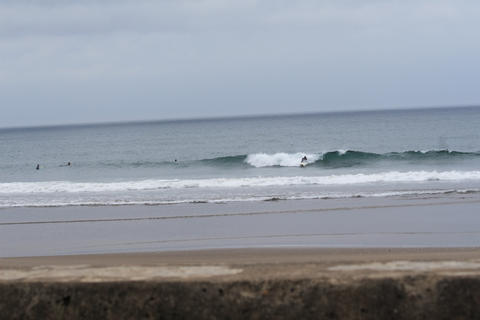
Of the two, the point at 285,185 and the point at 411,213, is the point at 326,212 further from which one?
the point at 285,185

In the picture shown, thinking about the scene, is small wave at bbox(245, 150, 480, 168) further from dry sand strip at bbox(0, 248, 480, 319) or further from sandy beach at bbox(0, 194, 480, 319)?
dry sand strip at bbox(0, 248, 480, 319)

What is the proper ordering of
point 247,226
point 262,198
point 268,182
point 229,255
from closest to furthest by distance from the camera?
point 229,255 < point 247,226 < point 262,198 < point 268,182

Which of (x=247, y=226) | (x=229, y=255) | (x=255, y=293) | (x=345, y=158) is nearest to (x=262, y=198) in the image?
(x=247, y=226)

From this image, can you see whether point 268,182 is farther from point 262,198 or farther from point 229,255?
point 229,255

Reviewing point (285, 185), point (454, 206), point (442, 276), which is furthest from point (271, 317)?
point (285, 185)

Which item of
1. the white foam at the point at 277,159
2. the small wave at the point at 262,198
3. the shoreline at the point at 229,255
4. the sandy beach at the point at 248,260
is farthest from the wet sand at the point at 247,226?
the white foam at the point at 277,159

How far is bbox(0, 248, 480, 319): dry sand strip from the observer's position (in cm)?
323

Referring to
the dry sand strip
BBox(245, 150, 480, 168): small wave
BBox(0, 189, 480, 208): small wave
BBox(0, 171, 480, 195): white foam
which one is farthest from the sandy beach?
BBox(245, 150, 480, 168): small wave

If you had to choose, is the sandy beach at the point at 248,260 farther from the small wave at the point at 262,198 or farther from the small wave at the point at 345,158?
the small wave at the point at 345,158

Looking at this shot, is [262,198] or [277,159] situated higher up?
[262,198]

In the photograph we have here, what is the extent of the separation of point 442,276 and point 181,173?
27.5 metres

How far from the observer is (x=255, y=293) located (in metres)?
3.31

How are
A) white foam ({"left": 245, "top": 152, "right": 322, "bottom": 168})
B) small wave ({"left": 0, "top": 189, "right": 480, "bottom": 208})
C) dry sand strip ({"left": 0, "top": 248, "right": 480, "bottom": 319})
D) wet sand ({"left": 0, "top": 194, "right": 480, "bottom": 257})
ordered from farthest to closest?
white foam ({"left": 245, "top": 152, "right": 322, "bottom": 168}) < small wave ({"left": 0, "top": 189, "right": 480, "bottom": 208}) < wet sand ({"left": 0, "top": 194, "right": 480, "bottom": 257}) < dry sand strip ({"left": 0, "top": 248, "right": 480, "bottom": 319})

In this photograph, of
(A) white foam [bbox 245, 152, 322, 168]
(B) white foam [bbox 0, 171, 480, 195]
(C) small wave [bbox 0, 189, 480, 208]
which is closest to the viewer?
(C) small wave [bbox 0, 189, 480, 208]
